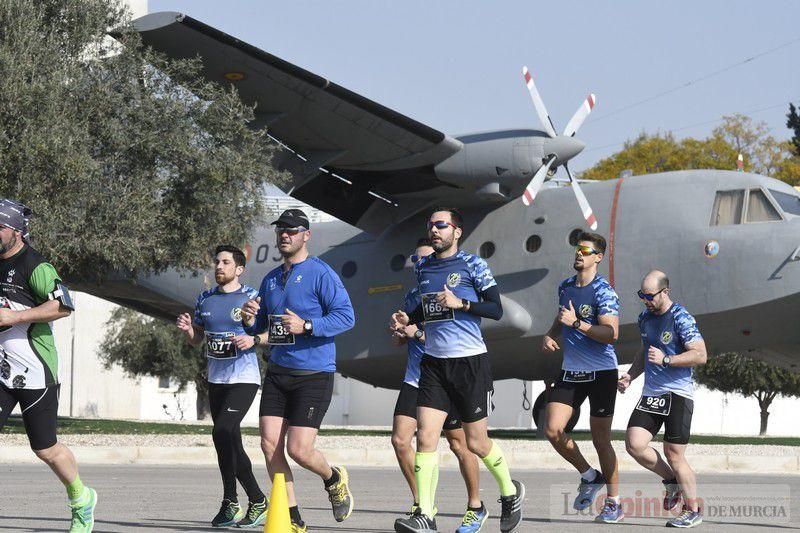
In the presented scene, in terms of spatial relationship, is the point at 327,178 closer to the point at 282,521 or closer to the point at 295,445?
the point at 295,445

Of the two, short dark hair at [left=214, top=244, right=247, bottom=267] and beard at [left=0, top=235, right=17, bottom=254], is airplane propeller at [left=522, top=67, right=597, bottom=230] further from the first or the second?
beard at [left=0, top=235, right=17, bottom=254]

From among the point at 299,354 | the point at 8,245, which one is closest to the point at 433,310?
the point at 299,354

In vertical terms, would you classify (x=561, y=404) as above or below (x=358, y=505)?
above

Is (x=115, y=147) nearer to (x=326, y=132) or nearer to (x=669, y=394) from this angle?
(x=326, y=132)

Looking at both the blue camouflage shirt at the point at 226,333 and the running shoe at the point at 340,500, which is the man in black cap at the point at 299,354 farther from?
the blue camouflage shirt at the point at 226,333

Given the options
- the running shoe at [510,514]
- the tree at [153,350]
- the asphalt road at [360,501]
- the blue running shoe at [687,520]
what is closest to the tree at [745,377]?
the tree at [153,350]

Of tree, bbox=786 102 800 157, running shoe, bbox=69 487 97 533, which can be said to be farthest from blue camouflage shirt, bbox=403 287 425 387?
tree, bbox=786 102 800 157

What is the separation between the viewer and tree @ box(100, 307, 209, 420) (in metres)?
44.0

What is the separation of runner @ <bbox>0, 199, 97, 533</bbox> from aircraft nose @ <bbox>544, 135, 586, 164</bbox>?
538 inches

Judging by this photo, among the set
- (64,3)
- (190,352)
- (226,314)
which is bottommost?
(190,352)

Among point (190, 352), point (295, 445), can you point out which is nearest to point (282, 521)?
point (295, 445)

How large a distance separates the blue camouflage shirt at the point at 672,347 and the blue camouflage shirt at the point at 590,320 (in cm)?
33

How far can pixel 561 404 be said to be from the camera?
941 cm

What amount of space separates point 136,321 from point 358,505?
1404 inches
